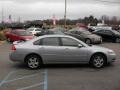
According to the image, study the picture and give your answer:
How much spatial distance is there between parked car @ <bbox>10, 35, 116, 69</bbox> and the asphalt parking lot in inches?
13.7

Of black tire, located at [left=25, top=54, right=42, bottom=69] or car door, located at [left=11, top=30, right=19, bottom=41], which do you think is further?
car door, located at [left=11, top=30, right=19, bottom=41]

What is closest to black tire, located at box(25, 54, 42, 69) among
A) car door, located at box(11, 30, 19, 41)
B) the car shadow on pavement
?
the car shadow on pavement

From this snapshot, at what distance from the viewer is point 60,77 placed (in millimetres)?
10195

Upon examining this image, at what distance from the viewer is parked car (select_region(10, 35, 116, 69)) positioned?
11.9m

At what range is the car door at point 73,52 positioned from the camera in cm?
1194

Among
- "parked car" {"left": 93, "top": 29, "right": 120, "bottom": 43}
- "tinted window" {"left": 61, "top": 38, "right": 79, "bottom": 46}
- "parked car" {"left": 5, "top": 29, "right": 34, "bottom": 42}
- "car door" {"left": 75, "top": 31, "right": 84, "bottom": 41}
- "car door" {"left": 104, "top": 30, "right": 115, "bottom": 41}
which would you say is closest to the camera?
"tinted window" {"left": 61, "top": 38, "right": 79, "bottom": 46}

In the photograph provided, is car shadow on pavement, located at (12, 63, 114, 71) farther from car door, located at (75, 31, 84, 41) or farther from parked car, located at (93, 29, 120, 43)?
parked car, located at (93, 29, 120, 43)

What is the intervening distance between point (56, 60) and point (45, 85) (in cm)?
314

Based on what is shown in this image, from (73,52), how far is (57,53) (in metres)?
0.69

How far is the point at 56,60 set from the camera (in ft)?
39.4

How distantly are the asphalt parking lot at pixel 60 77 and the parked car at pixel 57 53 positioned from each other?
349mm

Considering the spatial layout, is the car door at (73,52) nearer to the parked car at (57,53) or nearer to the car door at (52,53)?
the parked car at (57,53)

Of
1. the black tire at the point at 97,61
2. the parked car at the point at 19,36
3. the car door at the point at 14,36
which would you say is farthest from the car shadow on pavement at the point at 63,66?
the car door at the point at 14,36

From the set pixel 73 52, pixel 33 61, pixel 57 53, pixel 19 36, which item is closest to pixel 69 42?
pixel 73 52
